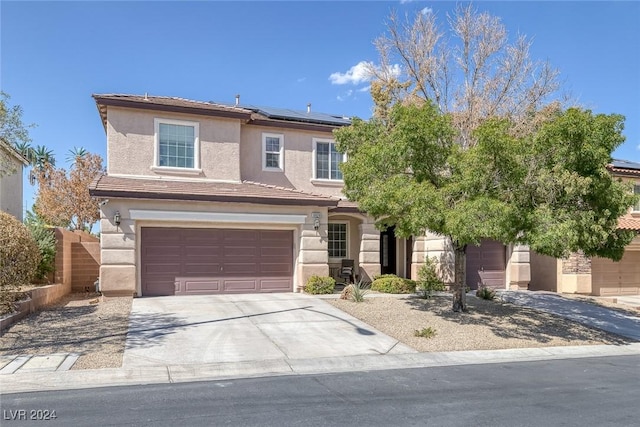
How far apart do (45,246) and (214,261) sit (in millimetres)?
5277

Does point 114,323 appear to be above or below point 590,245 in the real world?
below

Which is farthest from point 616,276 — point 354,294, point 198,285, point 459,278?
point 198,285

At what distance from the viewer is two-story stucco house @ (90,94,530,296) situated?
15.2 meters

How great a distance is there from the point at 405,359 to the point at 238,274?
331 inches

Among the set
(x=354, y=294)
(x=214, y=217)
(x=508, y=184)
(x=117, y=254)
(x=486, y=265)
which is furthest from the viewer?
(x=486, y=265)

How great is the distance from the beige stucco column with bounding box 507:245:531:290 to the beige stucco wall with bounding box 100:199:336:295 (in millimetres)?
8151

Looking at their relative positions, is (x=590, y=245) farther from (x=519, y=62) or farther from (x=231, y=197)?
(x=519, y=62)

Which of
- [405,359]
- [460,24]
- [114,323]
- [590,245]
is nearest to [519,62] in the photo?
[460,24]

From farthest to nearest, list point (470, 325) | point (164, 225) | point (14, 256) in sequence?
point (164, 225) → point (470, 325) → point (14, 256)

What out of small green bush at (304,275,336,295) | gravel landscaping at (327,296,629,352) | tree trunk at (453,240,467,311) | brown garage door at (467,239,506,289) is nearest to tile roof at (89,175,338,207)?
small green bush at (304,275,336,295)

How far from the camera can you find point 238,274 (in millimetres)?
16625

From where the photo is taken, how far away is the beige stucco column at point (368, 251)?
744 inches

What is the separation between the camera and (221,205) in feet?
52.3

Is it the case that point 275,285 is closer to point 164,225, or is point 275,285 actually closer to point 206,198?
point 206,198
